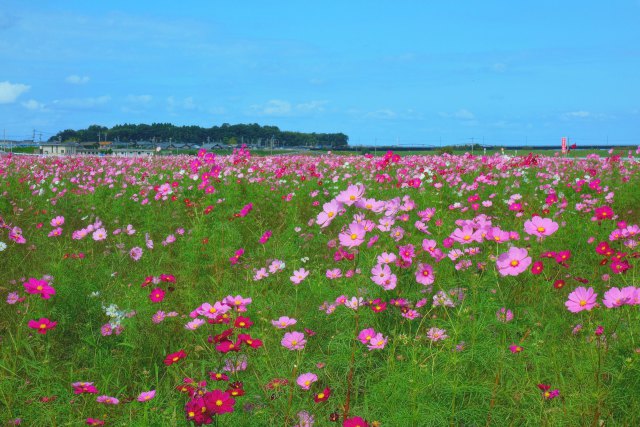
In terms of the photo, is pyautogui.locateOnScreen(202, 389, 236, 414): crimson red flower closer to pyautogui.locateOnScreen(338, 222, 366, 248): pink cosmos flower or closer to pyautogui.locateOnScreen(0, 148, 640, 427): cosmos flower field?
pyautogui.locateOnScreen(0, 148, 640, 427): cosmos flower field

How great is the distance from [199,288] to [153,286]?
1.32ft

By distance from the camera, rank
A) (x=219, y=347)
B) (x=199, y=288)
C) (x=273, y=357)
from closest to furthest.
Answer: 1. (x=219, y=347)
2. (x=273, y=357)
3. (x=199, y=288)

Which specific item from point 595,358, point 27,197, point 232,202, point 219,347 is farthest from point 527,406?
point 27,197

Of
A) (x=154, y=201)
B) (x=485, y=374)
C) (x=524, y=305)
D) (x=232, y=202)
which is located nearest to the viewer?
(x=485, y=374)

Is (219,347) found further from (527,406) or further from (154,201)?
(154,201)

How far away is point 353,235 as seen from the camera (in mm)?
1734

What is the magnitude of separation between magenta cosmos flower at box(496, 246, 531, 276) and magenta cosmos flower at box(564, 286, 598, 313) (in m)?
0.18

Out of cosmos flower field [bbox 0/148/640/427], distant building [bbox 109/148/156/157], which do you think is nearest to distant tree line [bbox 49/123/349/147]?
distant building [bbox 109/148/156/157]

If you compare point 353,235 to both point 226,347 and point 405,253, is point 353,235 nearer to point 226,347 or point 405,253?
point 226,347

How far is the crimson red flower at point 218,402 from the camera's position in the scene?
4.26 feet

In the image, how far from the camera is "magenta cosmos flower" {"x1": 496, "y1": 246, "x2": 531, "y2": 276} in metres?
1.73

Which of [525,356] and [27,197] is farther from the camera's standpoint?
[27,197]

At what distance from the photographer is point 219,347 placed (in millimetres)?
1527

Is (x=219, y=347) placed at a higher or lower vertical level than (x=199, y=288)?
higher
